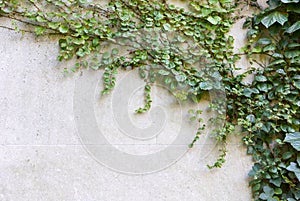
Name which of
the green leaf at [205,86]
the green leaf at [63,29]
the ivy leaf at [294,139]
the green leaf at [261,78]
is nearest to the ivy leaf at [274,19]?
the green leaf at [261,78]

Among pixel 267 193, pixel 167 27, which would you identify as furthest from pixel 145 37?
pixel 267 193

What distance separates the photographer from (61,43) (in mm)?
1496

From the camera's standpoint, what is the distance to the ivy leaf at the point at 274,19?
5.11 feet

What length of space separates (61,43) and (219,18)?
94 cm

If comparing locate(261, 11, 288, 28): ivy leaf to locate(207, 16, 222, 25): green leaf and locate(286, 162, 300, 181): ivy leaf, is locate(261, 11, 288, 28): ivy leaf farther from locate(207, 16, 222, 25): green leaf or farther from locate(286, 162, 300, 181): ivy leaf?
locate(286, 162, 300, 181): ivy leaf

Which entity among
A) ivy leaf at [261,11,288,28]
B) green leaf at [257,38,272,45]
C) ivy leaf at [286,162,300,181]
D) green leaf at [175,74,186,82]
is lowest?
ivy leaf at [286,162,300,181]

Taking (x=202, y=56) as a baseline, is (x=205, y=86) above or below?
below

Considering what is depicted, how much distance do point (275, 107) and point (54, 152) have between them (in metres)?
1.29

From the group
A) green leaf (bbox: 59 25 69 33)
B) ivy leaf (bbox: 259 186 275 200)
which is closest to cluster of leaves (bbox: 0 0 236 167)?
green leaf (bbox: 59 25 69 33)

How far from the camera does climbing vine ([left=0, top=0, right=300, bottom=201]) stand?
4.91 ft

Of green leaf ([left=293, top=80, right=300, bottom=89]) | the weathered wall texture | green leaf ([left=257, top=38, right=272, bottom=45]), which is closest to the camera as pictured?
the weathered wall texture

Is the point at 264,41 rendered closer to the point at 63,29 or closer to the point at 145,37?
the point at 145,37

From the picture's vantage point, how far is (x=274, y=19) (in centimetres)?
157

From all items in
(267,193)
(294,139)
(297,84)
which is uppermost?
(297,84)
